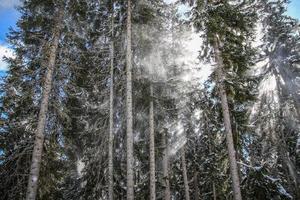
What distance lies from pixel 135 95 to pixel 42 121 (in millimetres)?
6342

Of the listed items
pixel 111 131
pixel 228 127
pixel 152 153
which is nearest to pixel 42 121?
pixel 111 131

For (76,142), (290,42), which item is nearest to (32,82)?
(76,142)

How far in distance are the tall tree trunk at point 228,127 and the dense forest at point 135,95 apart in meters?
0.04

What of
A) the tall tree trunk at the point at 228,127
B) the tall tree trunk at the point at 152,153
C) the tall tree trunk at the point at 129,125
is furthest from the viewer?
the tall tree trunk at the point at 152,153

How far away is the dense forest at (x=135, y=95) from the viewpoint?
11.8m

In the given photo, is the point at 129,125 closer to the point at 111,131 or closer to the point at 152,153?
the point at 111,131

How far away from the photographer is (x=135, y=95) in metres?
16.2

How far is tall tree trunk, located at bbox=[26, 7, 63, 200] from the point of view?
995 centimetres

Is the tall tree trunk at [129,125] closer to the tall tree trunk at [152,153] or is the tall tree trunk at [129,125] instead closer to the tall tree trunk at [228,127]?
the tall tree trunk at [152,153]

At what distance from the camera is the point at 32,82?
11.9m

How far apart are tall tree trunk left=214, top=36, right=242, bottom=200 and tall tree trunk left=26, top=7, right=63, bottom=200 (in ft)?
24.4

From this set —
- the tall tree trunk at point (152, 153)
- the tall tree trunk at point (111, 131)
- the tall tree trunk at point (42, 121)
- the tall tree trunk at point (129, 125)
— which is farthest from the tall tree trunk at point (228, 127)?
the tall tree trunk at point (42, 121)

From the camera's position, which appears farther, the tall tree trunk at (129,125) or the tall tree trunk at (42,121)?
the tall tree trunk at (129,125)

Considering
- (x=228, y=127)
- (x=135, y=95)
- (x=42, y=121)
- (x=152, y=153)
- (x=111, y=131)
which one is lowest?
(x=152, y=153)
